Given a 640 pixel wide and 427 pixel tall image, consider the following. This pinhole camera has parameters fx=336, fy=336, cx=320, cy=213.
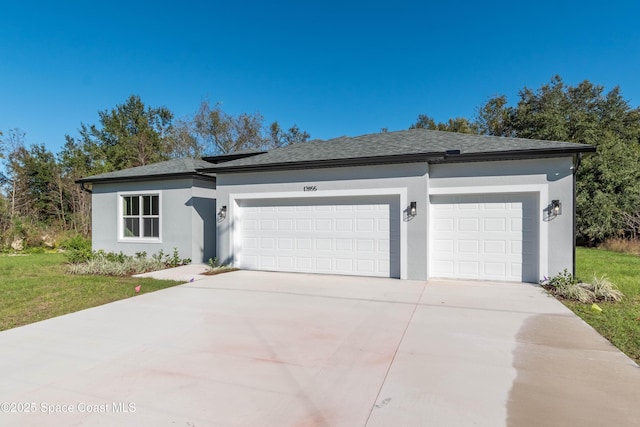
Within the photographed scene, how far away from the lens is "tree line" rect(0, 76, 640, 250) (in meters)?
17.9

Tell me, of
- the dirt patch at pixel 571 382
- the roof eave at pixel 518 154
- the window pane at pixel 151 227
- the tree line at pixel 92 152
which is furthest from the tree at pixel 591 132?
the window pane at pixel 151 227

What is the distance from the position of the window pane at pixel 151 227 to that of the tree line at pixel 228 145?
29.6ft

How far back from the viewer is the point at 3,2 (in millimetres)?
11375

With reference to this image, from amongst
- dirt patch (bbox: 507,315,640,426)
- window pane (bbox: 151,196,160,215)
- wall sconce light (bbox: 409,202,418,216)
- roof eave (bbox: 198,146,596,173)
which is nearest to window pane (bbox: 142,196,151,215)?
window pane (bbox: 151,196,160,215)

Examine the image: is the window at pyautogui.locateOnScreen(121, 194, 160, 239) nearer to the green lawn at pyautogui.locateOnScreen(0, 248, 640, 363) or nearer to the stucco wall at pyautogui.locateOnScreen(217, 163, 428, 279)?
the green lawn at pyautogui.locateOnScreen(0, 248, 640, 363)

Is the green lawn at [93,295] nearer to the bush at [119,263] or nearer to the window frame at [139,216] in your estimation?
the bush at [119,263]

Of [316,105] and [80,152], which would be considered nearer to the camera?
[316,105]

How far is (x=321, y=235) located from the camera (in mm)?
9750

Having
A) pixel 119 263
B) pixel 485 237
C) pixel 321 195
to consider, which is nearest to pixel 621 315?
pixel 485 237

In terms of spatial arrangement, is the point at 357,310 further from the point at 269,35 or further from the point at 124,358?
the point at 269,35

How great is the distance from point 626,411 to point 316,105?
25307mm

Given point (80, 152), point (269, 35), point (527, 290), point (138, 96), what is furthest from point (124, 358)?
point (138, 96)

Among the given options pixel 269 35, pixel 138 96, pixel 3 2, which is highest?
pixel 138 96

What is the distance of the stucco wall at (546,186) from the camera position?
788 cm
